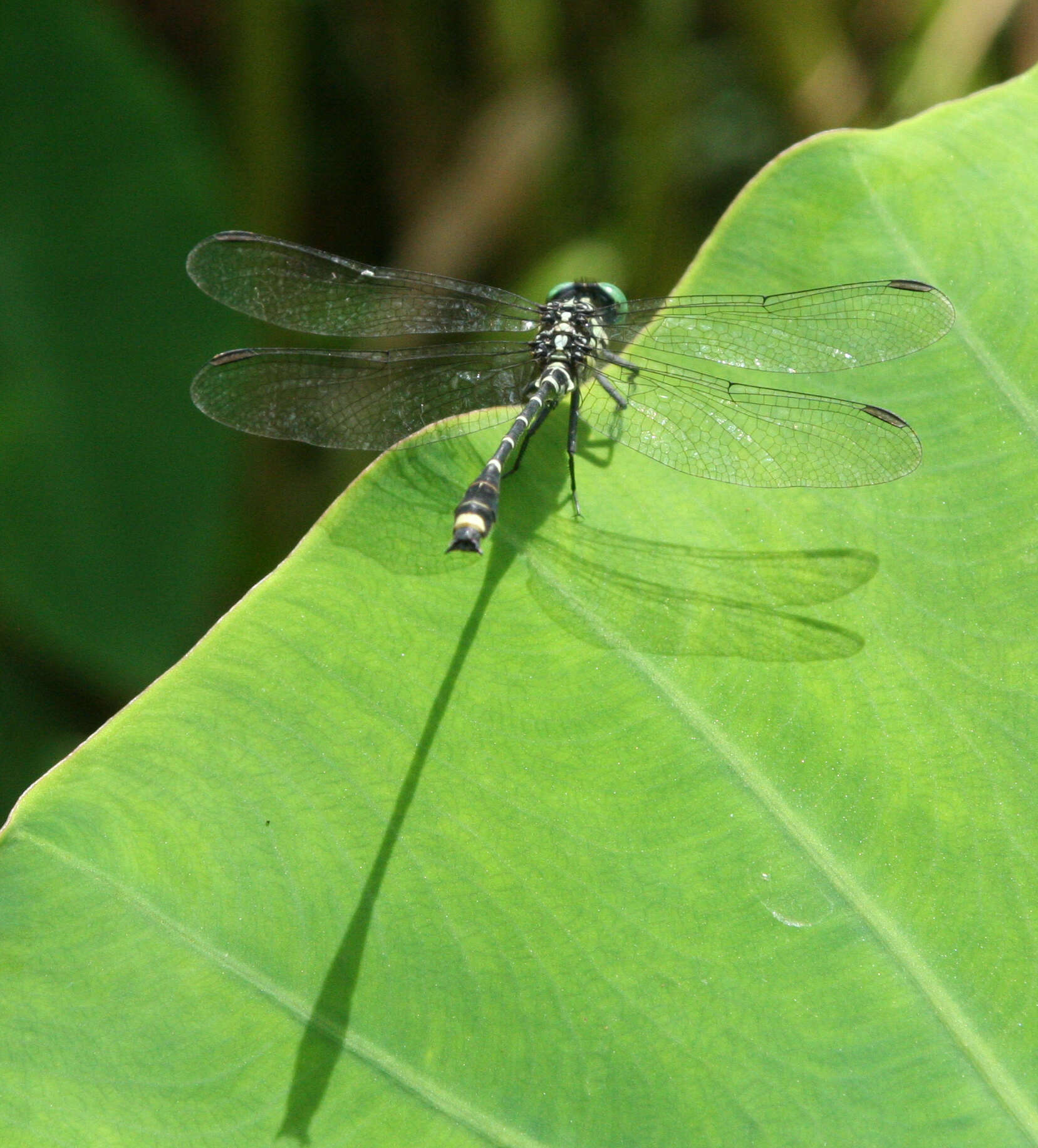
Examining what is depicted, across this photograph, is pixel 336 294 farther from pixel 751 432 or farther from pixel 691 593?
pixel 691 593

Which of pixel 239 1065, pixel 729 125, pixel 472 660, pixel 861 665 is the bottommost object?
pixel 239 1065

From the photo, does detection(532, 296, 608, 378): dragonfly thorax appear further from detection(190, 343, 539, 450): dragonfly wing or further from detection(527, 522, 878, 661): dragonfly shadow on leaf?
detection(527, 522, 878, 661): dragonfly shadow on leaf

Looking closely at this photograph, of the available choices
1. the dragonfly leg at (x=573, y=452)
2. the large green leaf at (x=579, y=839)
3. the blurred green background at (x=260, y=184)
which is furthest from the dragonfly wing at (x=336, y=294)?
the blurred green background at (x=260, y=184)

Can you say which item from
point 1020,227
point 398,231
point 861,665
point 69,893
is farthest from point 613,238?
point 69,893

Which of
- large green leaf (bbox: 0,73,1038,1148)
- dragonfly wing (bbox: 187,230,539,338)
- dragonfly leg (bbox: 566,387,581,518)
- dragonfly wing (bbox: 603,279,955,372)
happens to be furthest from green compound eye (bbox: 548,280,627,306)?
large green leaf (bbox: 0,73,1038,1148)

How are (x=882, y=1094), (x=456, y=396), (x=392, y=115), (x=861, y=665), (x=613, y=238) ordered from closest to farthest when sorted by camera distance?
1. (x=882, y=1094)
2. (x=861, y=665)
3. (x=456, y=396)
4. (x=613, y=238)
5. (x=392, y=115)

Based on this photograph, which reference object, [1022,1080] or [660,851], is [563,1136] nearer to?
[660,851]
